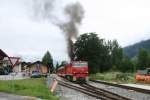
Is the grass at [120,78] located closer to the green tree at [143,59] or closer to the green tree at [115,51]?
the green tree at [143,59]

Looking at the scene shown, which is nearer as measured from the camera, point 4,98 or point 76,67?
point 4,98

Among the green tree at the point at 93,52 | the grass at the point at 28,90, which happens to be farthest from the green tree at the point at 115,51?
the grass at the point at 28,90

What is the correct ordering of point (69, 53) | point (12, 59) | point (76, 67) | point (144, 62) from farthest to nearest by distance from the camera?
1. point (144, 62)
2. point (69, 53)
3. point (76, 67)
4. point (12, 59)

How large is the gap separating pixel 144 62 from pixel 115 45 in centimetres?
4361

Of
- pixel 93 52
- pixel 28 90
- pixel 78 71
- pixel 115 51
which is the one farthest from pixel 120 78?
pixel 115 51

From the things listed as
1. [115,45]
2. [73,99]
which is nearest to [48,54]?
[115,45]

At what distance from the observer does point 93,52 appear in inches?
4050

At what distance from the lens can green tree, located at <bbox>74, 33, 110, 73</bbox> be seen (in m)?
100

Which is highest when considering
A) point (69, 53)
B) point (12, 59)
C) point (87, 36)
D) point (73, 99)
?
point (87, 36)

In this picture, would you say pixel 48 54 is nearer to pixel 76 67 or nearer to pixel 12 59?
pixel 76 67

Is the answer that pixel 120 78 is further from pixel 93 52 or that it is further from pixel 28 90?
pixel 93 52

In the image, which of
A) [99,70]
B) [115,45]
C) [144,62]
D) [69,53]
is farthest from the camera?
[115,45]

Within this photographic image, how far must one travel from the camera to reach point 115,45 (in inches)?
7126

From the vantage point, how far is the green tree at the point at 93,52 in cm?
10050
